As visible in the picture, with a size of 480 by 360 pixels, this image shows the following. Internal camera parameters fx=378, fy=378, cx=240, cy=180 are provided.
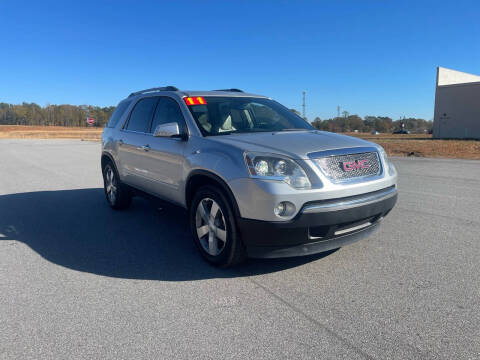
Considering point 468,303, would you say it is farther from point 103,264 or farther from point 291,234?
point 103,264

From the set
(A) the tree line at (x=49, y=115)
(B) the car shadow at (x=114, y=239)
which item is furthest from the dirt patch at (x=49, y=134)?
(A) the tree line at (x=49, y=115)

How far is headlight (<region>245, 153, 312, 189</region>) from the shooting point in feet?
10.6

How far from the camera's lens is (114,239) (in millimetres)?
4895

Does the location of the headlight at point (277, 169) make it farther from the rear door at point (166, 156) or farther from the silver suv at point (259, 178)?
the rear door at point (166, 156)

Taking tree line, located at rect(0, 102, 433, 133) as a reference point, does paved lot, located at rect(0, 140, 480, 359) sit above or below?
below

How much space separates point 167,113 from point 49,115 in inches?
6925

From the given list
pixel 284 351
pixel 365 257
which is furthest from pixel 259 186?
pixel 365 257

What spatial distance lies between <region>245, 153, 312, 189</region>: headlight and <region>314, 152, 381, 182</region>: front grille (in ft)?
0.69

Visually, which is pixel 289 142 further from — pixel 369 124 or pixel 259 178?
pixel 369 124

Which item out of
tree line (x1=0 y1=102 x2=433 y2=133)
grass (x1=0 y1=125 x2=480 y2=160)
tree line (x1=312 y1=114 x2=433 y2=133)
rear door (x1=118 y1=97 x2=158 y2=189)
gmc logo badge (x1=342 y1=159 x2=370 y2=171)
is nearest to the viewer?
gmc logo badge (x1=342 y1=159 x2=370 y2=171)

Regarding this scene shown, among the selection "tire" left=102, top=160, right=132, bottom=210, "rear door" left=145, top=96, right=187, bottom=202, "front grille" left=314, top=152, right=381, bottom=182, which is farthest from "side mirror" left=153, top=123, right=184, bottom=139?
"tire" left=102, top=160, right=132, bottom=210

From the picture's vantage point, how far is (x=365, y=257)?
404cm

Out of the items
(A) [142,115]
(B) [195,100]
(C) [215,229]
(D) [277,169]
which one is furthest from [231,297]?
(A) [142,115]

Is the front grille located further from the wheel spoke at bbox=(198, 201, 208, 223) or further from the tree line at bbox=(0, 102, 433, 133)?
the tree line at bbox=(0, 102, 433, 133)
